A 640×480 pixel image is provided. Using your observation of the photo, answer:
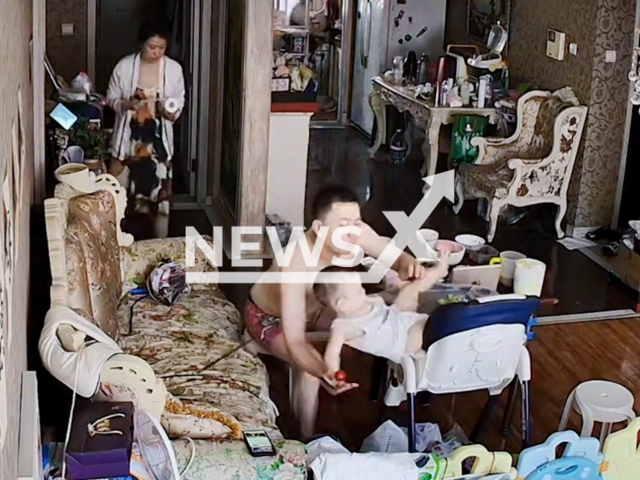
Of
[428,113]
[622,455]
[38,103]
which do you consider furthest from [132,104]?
[622,455]

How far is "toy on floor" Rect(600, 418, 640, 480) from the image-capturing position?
3.24m

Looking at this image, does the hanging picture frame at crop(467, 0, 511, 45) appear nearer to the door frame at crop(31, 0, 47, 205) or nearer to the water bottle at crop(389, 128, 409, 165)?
the water bottle at crop(389, 128, 409, 165)

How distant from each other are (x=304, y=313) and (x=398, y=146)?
5.68 metres

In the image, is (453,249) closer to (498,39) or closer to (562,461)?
(562,461)

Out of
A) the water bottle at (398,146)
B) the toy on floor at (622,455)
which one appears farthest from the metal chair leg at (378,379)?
the water bottle at (398,146)

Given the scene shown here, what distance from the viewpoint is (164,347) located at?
401cm

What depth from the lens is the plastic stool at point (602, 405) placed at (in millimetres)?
3814

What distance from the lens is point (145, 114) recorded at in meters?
6.42

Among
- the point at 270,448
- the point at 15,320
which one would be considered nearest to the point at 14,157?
the point at 15,320

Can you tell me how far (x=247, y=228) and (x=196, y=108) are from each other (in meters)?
1.34

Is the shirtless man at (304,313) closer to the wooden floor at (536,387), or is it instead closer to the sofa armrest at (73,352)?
the wooden floor at (536,387)

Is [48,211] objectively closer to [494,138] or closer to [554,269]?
[554,269]

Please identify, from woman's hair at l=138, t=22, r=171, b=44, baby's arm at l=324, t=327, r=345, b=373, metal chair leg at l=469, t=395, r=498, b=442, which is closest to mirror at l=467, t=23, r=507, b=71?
woman's hair at l=138, t=22, r=171, b=44

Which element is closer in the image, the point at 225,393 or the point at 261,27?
the point at 225,393
